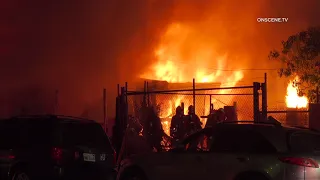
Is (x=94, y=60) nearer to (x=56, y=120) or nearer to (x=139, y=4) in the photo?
(x=139, y=4)

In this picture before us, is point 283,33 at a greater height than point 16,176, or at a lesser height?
greater

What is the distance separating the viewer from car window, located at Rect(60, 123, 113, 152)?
9945mm

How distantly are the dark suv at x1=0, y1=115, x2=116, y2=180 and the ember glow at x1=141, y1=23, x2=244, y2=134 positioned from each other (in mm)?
21499

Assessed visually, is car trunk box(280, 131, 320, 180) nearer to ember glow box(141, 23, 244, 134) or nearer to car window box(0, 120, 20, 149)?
car window box(0, 120, 20, 149)

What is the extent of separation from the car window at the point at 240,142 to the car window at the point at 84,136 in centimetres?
270

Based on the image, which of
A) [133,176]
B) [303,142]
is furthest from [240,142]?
[133,176]

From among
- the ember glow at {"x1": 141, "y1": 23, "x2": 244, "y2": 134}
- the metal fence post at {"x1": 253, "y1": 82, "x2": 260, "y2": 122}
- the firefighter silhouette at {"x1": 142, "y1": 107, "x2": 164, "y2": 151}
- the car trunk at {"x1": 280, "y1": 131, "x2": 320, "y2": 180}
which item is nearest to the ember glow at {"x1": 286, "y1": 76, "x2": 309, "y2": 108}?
the ember glow at {"x1": 141, "y1": 23, "x2": 244, "y2": 134}

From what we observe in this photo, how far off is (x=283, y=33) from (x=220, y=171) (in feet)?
92.6

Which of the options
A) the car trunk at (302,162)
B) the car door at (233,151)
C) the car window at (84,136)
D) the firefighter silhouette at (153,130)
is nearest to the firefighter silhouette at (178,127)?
the firefighter silhouette at (153,130)

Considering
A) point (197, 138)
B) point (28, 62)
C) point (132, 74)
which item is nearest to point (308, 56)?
point (132, 74)

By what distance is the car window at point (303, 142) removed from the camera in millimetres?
7730

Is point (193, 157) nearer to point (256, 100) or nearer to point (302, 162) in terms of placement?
point (302, 162)

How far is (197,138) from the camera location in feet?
28.9

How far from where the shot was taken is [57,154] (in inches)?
380
